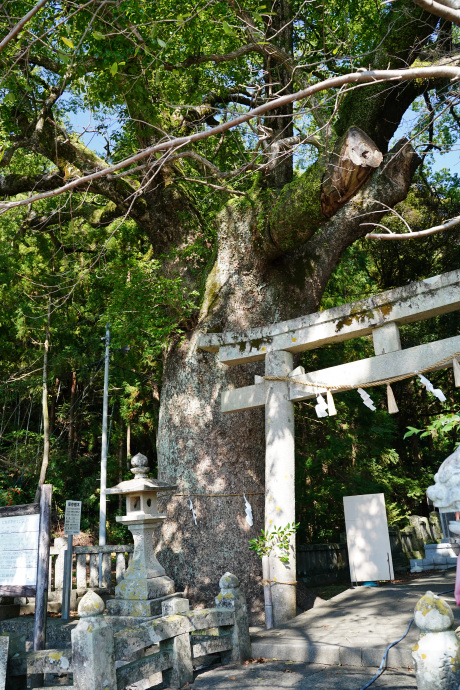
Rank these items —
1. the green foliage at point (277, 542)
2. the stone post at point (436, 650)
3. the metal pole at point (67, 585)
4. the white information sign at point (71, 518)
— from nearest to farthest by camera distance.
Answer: the stone post at point (436, 650) → the green foliage at point (277, 542) → the metal pole at point (67, 585) → the white information sign at point (71, 518)

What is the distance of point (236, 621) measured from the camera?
555cm

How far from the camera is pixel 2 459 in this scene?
15.2m

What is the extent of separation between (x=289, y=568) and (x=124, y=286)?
4576 mm

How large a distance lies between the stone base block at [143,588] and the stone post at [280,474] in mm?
1231

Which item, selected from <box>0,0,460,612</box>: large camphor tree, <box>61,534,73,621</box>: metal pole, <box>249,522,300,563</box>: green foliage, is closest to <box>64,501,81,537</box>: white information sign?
<box>61,534,73,621</box>: metal pole

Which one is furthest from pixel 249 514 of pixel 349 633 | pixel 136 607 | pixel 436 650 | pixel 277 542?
pixel 436 650

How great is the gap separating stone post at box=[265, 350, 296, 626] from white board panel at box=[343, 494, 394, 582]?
2328 millimetres

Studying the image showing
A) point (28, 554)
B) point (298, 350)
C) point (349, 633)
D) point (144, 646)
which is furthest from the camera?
point (298, 350)

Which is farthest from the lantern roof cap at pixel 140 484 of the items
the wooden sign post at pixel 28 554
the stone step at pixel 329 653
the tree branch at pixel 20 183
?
the tree branch at pixel 20 183

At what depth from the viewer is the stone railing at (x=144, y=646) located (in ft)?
→ 12.8

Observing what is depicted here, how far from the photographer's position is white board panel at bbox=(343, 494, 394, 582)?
8359mm

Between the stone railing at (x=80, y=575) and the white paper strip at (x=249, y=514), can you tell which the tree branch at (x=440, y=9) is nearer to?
the white paper strip at (x=249, y=514)

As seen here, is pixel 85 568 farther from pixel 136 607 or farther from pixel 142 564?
pixel 136 607

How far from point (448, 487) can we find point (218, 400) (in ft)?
17.2
